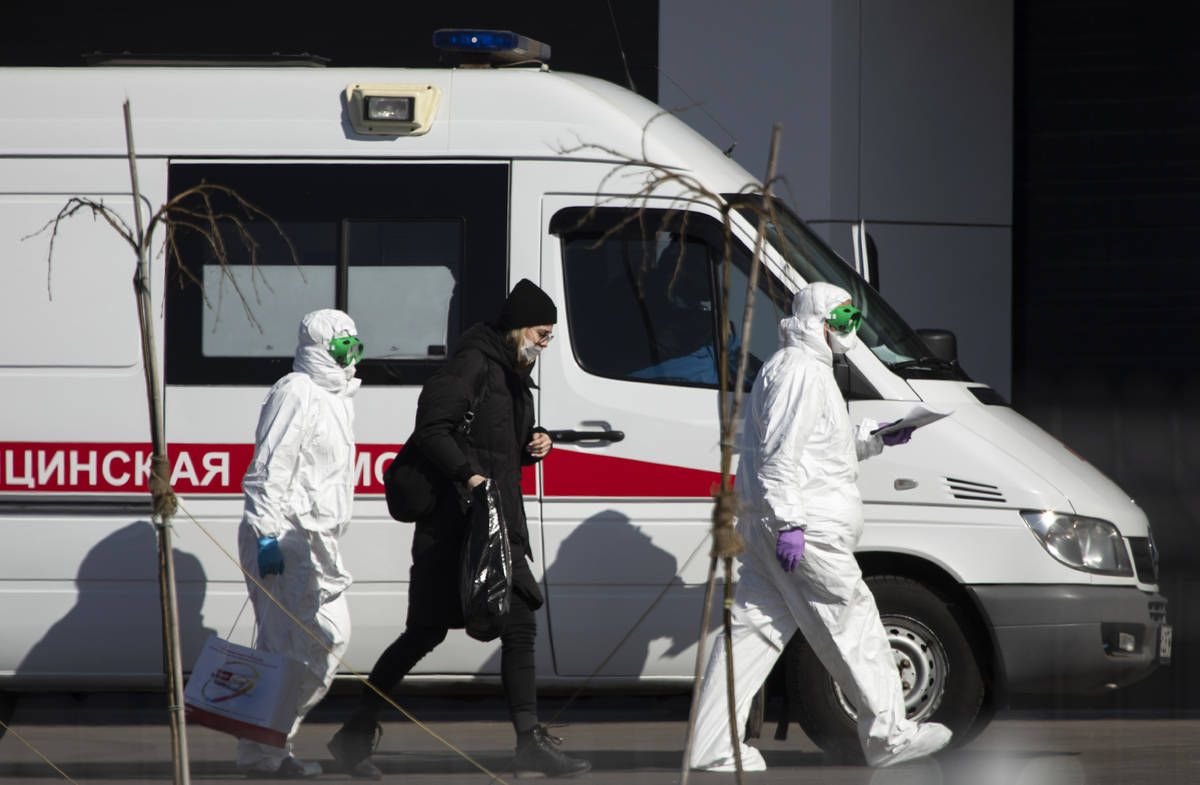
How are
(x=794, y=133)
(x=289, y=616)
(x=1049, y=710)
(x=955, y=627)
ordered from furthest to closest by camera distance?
1. (x=794, y=133)
2. (x=1049, y=710)
3. (x=955, y=627)
4. (x=289, y=616)

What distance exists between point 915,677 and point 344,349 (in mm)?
2538

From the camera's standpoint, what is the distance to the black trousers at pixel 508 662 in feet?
18.4

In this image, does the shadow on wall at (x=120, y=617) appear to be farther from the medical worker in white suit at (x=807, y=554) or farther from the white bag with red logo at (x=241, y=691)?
the medical worker in white suit at (x=807, y=554)

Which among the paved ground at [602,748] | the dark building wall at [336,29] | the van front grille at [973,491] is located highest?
the dark building wall at [336,29]

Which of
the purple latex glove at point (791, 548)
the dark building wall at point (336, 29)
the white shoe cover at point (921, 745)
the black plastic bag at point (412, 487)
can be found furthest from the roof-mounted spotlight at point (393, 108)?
the dark building wall at point (336, 29)

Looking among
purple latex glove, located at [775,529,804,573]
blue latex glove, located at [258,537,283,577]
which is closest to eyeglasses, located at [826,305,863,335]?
purple latex glove, located at [775,529,804,573]

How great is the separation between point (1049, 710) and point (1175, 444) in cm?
426

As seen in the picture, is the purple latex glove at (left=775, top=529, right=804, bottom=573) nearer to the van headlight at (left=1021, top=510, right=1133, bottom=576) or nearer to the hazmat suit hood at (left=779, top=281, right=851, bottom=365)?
the hazmat suit hood at (left=779, top=281, right=851, bottom=365)

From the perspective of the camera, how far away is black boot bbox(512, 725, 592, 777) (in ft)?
18.4

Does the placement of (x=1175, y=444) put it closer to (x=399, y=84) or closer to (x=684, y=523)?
(x=684, y=523)

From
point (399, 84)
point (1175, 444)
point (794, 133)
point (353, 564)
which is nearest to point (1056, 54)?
point (794, 133)

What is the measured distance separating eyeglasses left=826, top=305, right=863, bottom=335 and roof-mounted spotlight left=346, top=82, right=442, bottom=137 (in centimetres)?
192

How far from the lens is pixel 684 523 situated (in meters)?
6.18

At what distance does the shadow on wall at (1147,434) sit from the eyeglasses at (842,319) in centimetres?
585
